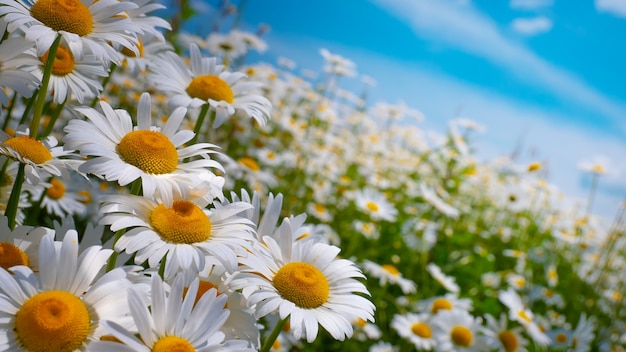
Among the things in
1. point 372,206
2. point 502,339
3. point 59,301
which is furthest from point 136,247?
point 372,206

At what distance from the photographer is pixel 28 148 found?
1.19 m

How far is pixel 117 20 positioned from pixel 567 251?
772 cm

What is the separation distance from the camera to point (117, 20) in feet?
4.31

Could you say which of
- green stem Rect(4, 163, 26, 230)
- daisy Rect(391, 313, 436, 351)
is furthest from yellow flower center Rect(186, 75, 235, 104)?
daisy Rect(391, 313, 436, 351)

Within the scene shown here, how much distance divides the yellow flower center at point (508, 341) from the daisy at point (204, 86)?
82.0 inches

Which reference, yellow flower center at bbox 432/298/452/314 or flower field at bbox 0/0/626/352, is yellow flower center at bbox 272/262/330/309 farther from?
yellow flower center at bbox 432/298/452/314

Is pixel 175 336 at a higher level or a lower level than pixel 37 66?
lower

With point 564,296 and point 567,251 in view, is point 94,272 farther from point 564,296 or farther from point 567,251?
point 567,251

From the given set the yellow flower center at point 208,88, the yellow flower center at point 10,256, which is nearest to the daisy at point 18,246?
the yellow flower center at point 10,256

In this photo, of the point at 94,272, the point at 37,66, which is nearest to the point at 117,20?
the point at 37,66

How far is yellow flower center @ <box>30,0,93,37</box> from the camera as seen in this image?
121 centimetres

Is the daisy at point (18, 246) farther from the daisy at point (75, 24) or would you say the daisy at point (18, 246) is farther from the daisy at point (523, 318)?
the daisy at point (523, 318)

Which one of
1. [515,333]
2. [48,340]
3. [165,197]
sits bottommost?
[515,333]

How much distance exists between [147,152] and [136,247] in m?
0.22
